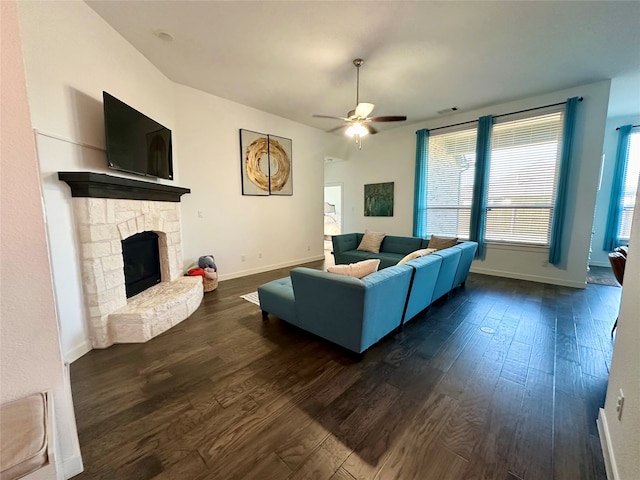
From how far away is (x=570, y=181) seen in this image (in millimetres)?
4234

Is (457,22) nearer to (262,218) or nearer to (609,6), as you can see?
(609,6)

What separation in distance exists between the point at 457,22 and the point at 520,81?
2.04m

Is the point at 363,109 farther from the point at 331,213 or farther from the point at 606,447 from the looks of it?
the point at 331,213

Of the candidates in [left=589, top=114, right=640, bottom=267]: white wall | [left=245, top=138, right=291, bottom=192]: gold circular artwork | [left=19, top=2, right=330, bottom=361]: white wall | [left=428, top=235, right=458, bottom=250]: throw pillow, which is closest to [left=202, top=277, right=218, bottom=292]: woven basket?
[left=19, top=2, right=330, bottom=361]: white wall

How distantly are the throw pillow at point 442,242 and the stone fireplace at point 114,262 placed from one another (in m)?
3.79

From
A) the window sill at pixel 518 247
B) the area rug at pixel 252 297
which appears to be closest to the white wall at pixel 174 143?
the area rug at pixel 252 297

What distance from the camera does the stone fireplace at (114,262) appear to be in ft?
7.71

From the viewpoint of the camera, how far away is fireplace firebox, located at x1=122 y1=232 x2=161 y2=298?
118 inches

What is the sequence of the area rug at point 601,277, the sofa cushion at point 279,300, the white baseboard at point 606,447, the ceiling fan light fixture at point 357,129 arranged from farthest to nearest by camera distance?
the area rug at point 601,277, the ceiling fan light fixture at point 357,129, the sofa cushion at point 279,300, the white baseboard at point 606,447

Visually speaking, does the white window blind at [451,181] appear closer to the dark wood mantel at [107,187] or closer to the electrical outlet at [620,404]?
the electrical outlet at [620,404]

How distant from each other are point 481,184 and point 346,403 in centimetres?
487

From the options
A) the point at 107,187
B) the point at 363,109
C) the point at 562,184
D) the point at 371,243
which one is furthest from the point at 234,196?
the point at 562,184

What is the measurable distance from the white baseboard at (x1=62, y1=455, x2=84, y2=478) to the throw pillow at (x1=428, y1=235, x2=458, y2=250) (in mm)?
4476

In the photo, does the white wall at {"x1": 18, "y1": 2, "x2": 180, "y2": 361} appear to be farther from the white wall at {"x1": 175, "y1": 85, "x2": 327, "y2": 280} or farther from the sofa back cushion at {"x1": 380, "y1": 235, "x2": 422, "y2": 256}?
the sofa back cushion at {"x1": 380, "y1": 235, "x2": 422, "y2": 256}
